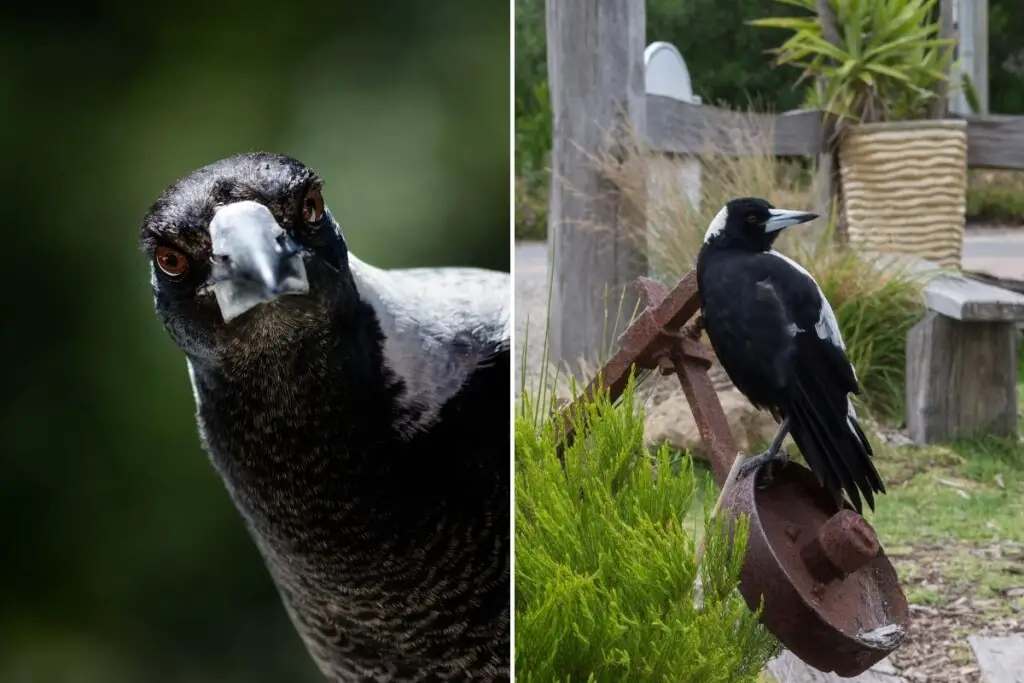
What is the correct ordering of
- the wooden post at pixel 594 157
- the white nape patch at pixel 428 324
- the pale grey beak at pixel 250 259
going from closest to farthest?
the pale grey beak at pixel 250 259 → the white nape patch at pixel 428 324 → the wooden post at pixel 594 157

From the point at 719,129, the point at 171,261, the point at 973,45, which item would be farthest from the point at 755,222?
the point at 171,261

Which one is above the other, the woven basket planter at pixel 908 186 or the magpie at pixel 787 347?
the woven basket planter at pixel 908 186

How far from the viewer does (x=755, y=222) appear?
126cm

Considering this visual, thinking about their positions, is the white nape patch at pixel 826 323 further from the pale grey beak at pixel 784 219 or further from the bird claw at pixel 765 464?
the bird claw at pixel 765 464

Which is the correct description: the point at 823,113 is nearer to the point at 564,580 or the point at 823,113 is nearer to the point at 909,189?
the point at 909,189

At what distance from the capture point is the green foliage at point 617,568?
1.30m

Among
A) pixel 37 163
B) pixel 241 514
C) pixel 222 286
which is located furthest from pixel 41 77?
pixel 241 514

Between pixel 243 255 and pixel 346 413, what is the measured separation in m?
0.28

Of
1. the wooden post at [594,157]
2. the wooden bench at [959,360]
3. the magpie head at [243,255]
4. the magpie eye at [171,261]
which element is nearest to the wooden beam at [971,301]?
the wooden bench at [959,360]

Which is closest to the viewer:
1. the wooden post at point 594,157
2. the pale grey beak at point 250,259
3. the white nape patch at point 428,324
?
A: the pale grey beak at point 250,259

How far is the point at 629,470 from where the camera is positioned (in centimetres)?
135

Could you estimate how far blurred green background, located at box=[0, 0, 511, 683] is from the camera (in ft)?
4.05

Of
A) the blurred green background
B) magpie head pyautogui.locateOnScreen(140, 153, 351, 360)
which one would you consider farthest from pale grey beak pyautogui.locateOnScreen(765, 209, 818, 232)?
magpie head pyautogui.locateOnScreen(140, 153, 351, 360)

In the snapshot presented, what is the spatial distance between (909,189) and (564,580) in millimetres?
704
